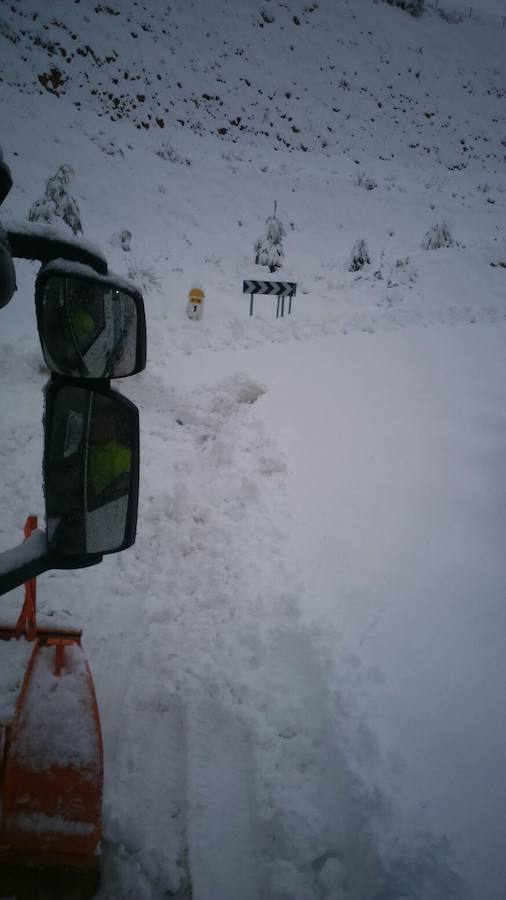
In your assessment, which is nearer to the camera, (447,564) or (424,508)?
(447,564)

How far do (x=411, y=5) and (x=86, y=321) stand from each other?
6000 centimetres

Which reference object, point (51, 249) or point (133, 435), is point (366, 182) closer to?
point (51, 249)

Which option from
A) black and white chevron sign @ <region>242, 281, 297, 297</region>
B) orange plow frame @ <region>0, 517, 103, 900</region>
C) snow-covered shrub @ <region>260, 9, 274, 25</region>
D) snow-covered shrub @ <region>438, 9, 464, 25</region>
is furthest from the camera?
snow-covered shrub @ <region>438, 9, 464, 25</region>

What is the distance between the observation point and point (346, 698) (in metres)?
2.61

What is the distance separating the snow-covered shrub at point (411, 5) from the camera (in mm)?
40725

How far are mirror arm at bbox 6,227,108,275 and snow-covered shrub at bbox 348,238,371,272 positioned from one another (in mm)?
16205

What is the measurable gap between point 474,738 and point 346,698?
696 millimetres

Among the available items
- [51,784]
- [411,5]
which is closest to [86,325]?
[51,784]

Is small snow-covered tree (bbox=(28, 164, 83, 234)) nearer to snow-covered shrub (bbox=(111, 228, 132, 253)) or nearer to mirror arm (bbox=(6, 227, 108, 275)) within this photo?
snow-covered shrub (bbox=(111, 228, 132, 253))

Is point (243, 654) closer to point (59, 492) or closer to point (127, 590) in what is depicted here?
point (127, 590)

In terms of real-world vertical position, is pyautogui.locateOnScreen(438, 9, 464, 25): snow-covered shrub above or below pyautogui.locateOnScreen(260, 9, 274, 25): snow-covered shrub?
above

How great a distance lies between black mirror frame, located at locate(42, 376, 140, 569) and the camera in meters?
1.13

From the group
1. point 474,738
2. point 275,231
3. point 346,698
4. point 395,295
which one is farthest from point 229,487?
point 275,231

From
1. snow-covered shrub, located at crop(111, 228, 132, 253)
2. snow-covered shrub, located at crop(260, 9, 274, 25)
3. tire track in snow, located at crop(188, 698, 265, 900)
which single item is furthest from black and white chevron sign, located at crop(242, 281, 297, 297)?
snow-covered shrub, located at crop(260, 9, 274, 25)
